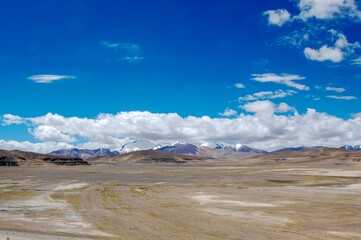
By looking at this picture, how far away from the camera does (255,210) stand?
35906mm

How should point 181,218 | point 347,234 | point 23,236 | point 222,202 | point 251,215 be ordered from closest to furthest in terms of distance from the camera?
1. point 23,236
2. point 347,234
3. point 181,218
4. point 251,215
5. point 222,202

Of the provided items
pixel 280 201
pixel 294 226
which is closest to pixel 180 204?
pixel 280 201

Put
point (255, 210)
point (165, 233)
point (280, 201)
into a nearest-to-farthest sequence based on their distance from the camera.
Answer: point (165, 233) < point (255, 210) < point (280, 201)

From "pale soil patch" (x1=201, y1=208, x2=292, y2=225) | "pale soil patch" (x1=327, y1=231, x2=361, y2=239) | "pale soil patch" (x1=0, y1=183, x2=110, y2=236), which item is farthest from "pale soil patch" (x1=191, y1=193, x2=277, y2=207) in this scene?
"pale soil patch" (x1=327, y1=231, x2=361, y2=239)

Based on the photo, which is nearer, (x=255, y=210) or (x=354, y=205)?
(x=255, y=210)

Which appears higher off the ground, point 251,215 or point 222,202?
point 222,202

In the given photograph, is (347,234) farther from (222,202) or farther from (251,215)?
(222,202)

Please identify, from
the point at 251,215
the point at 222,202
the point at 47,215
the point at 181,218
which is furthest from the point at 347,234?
the point at 47,215

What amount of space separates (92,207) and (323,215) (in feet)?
60.4

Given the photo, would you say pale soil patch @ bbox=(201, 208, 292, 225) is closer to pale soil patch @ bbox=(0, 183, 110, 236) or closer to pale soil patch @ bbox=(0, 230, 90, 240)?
pale soil patch @ bbox=(0, 183, 110, 236)

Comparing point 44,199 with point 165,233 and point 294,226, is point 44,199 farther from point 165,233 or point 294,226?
point 294,226

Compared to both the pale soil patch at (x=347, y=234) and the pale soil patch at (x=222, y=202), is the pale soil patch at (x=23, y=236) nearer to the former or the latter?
the pale soil patch at (x=347, y=234)

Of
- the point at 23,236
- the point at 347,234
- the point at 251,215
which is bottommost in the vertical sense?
the point at 347,234

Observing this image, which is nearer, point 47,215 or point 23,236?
point 23,236
